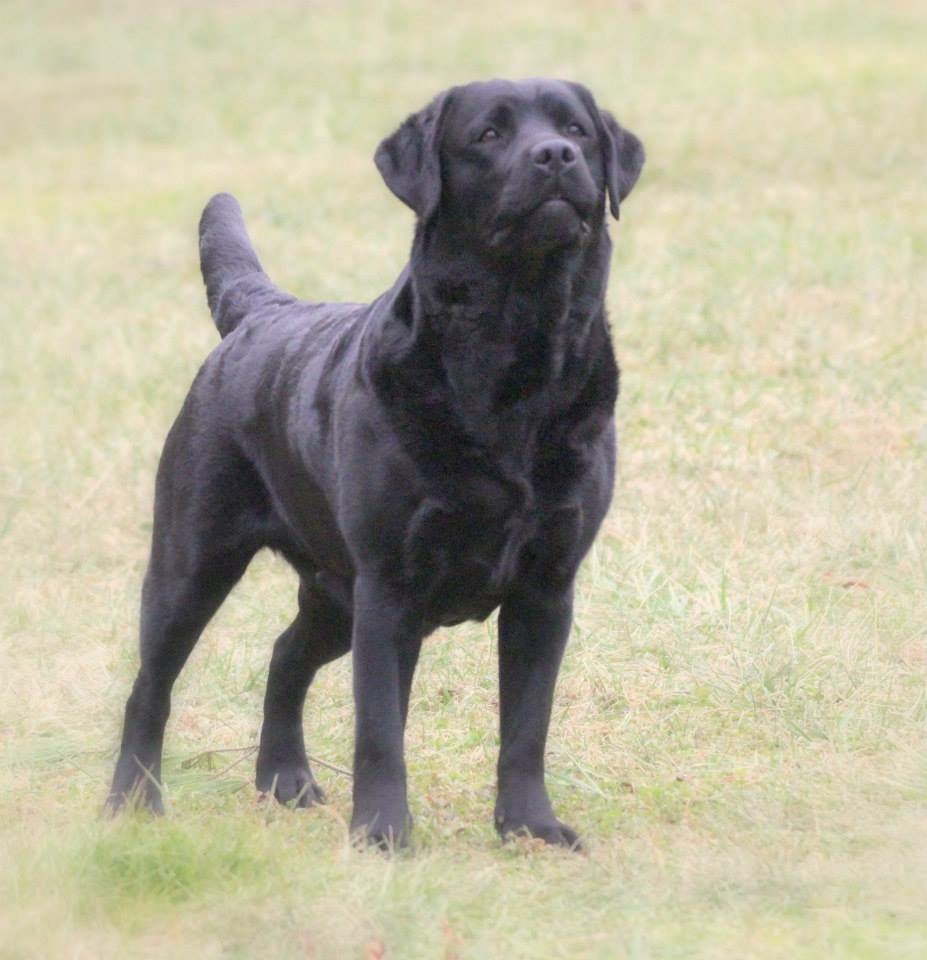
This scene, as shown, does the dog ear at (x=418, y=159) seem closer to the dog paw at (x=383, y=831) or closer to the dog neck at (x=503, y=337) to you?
the dog neck at (x=503, y=337)

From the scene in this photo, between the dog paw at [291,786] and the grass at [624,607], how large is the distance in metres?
0.07

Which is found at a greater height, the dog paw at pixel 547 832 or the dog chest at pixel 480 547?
the dog chest at pixel 480 547

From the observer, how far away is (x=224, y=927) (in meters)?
3.41

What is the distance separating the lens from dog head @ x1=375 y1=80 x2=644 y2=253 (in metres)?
3.88

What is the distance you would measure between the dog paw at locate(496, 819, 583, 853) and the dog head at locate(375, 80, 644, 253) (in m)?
1.24

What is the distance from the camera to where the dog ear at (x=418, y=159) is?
4.05 m

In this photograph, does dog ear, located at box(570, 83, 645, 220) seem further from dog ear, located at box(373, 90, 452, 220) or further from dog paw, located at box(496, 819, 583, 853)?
dog paw, located at box(496, 819, 583, 853)

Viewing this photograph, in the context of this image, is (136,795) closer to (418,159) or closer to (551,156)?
(418,159)

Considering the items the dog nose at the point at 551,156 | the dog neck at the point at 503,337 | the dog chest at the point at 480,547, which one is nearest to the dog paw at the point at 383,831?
the dog chest at the point at 480,547

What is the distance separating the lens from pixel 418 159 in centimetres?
412

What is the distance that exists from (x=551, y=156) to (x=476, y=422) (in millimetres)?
563

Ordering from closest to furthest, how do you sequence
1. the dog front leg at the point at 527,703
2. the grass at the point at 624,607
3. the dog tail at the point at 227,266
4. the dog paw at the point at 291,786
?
the grass at the point at 624,607, the dog front leg at the point at 527,703, the dog paw at the point at 291,786, the dog tail at the point at 227,266

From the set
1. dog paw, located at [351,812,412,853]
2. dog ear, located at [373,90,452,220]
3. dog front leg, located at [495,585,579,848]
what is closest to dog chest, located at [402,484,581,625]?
dog front leg, located at [495,585,579,848]

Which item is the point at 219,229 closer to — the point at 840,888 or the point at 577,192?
the point at 577,192
